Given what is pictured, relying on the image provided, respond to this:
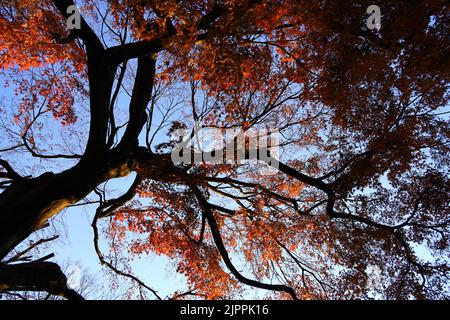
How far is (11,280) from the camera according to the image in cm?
563

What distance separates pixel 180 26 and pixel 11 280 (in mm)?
6761

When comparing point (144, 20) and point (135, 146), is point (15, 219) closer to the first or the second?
point (135, 146)

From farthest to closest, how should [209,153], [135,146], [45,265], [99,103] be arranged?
[209,153] < [135,146] < [99,103] < [45,265]
